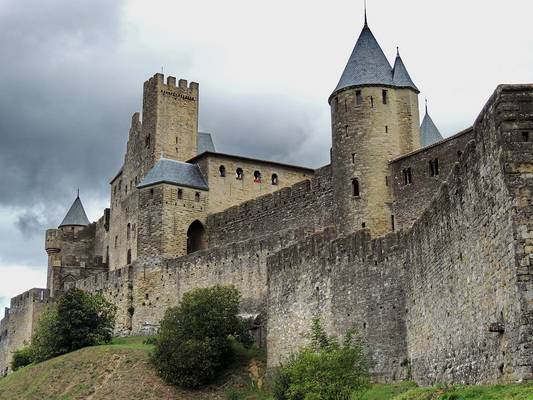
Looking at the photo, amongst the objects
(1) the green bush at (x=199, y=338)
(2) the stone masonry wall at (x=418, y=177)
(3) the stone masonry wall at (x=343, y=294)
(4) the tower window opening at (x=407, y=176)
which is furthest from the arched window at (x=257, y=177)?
(3) the stone masonry wall at (x=343, y=294)

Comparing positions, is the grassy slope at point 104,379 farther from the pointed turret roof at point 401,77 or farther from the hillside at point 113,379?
the pointed turret roof at point 401,77

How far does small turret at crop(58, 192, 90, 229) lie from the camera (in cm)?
9194

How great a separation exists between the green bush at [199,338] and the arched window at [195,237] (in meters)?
18.8

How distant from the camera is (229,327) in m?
44.6

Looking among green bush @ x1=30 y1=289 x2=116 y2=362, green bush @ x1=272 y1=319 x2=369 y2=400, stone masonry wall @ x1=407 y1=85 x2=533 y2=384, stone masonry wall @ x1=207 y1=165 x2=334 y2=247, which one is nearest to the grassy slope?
green bush @ x1=30 y1=289 x2=116 y2=362

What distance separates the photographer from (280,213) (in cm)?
5788

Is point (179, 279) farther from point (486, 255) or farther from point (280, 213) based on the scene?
point (486, 255)

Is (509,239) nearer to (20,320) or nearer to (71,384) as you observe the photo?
(71,384)

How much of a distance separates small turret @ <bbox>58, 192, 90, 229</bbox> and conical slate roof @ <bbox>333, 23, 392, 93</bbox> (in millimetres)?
48556

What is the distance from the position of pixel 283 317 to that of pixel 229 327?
5.22 metres

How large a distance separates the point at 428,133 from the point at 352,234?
26.4 metres

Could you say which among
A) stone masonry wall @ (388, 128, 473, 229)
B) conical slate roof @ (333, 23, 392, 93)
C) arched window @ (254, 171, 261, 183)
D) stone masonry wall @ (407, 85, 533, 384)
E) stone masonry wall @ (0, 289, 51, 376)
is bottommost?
stone masonry wall @ (407, 85, 533, 384)

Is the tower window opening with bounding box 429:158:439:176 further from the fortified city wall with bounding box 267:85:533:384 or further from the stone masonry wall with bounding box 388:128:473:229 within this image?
the fortified city wall with bounding box 267:85:533:384

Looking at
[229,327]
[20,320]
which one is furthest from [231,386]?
[20,320]
